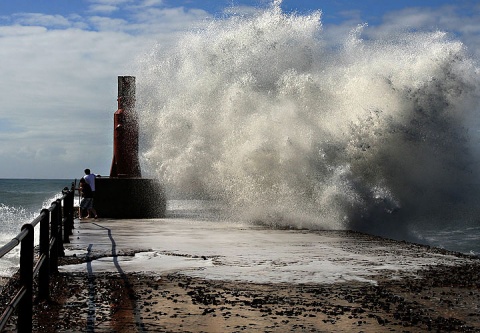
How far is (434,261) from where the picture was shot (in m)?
10.1

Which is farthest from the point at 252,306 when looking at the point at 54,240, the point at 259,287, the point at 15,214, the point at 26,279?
the point at 15,214

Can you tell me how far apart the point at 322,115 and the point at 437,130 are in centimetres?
367

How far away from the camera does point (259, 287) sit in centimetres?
751

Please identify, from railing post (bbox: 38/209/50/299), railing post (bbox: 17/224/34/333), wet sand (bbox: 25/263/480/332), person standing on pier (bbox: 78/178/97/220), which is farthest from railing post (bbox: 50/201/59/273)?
person standing on pier (bbox: 78/178/97/220)

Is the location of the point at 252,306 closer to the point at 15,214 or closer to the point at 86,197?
the point at 86,197

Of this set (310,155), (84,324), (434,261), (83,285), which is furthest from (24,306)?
(310,155)

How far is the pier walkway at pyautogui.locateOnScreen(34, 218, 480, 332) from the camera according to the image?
5785mm

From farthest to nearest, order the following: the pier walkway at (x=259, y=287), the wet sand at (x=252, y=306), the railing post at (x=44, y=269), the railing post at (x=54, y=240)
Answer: the railing post at (x=54, y=240), the railing post at (x=44, y=269), the pier walkway at (x=259, y=287), the wet sand at (x=252, y=306)

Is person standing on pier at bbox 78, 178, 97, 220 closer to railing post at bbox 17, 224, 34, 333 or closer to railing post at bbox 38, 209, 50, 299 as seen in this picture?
railing post at bbox 38, 209, 50, 299

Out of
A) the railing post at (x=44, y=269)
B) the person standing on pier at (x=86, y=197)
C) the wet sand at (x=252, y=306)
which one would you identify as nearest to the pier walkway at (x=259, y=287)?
the wet sand at (x=252, y=306)

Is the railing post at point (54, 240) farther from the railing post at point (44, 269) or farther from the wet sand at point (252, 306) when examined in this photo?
the railing post at point (44, 269)

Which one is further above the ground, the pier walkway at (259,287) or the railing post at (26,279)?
the railing post at (26,279)

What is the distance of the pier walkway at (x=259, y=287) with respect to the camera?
19.0 feet

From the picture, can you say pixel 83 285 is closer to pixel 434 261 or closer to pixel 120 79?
pixel 434 261
